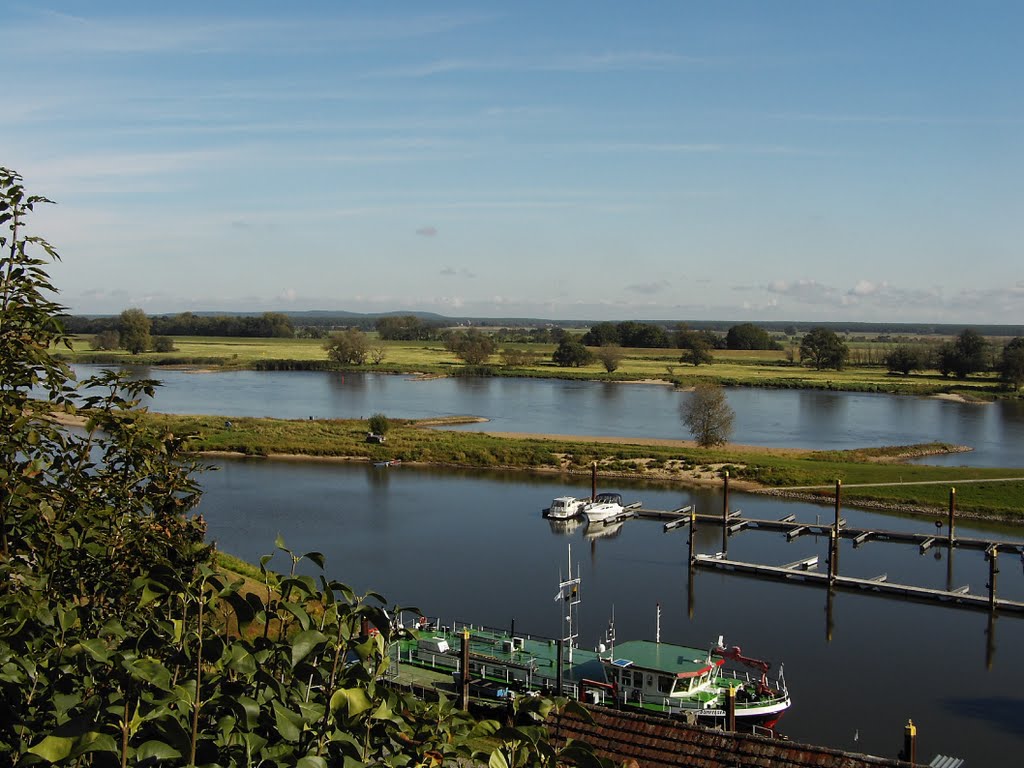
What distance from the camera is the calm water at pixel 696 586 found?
66.3 feet

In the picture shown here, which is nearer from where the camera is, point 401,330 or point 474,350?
point 474,350

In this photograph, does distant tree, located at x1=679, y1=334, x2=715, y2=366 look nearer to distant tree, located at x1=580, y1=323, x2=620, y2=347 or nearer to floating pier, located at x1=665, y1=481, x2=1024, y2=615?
distant tree, located at x1=580, y1=323, x2=620, y2=347

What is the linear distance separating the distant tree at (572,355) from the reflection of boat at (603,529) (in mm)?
75234

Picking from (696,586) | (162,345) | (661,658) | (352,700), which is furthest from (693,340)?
(352,700)

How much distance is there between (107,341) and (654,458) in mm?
91181

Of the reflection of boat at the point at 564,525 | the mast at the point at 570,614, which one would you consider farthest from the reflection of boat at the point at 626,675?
the reflection of boat at the point at 564,525

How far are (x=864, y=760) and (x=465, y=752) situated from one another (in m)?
8.45

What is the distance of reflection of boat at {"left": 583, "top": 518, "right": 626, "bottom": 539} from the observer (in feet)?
119

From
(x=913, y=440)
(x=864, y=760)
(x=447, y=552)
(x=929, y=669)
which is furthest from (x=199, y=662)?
(x=913, y=440)

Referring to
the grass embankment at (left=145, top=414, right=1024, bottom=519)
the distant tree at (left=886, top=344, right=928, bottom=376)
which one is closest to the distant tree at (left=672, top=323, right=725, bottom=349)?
the distant tree at (left=886, top=344, right=928, bottom=376)

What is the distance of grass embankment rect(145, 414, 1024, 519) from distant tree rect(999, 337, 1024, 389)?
38.4 meters

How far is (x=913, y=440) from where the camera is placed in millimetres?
56125

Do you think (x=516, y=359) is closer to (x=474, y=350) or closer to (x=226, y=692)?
(x=474, y=350)

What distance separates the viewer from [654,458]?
159ft
